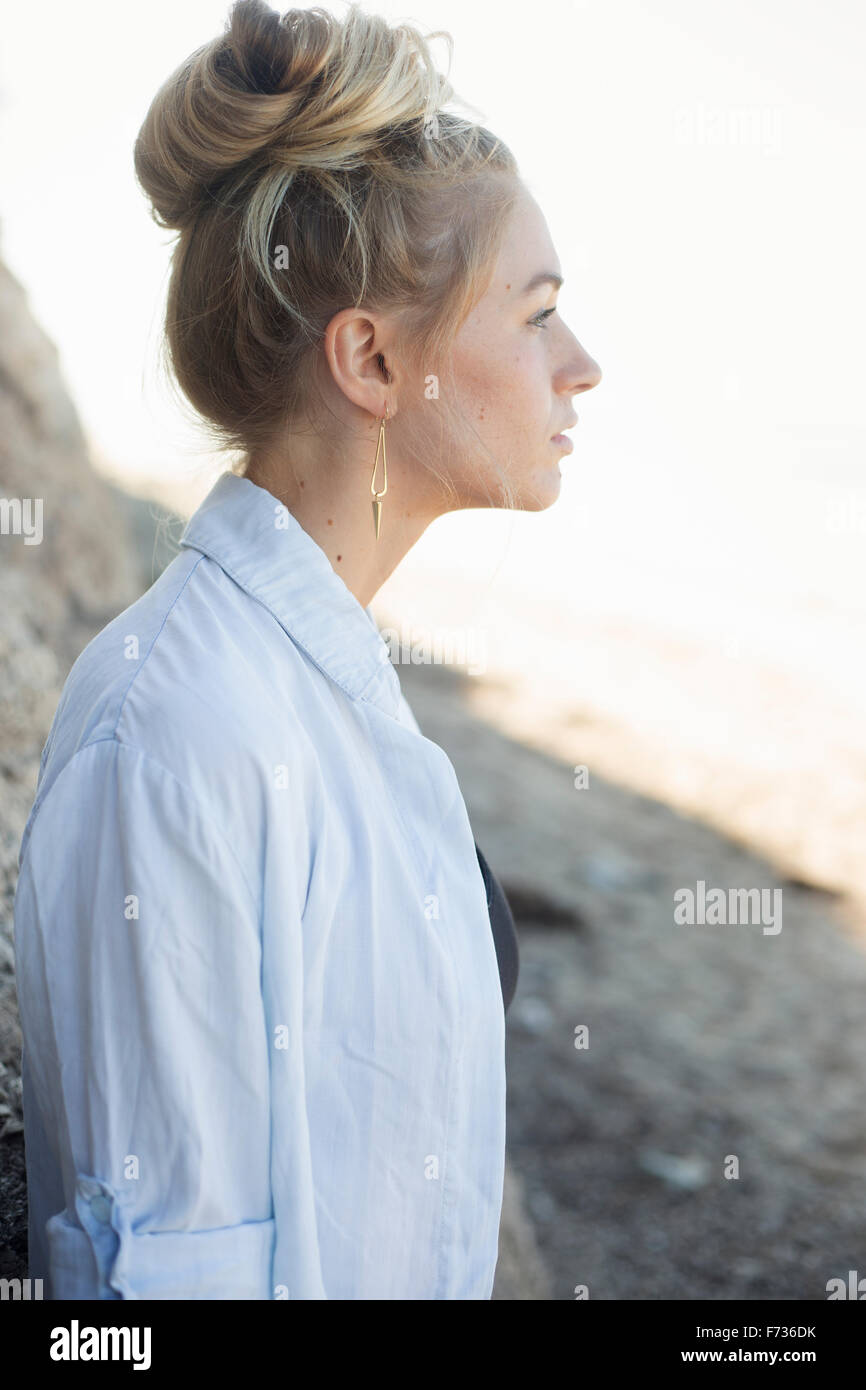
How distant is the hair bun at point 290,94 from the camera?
55.7 inches

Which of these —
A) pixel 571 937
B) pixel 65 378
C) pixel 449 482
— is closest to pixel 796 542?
pixel 571 937

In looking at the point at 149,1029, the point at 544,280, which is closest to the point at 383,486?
the point at 544,280

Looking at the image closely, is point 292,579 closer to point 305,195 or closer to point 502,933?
point 305,195

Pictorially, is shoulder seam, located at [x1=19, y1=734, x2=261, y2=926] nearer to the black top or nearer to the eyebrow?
the black top

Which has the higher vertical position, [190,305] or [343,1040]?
[190,305]

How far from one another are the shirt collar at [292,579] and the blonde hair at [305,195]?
146mm

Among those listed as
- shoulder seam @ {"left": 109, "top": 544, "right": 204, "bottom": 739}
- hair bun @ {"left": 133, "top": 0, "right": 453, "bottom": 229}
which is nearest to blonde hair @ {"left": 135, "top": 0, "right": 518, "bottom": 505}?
hair bun @ {"left": 133, "top": 0, "right": 453, "bottom": 229}

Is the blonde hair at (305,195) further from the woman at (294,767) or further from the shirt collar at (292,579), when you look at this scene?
the shirt collar at (292,579)

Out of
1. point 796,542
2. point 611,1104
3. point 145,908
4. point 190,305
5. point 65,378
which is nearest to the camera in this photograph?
point 145,908

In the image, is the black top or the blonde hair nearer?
the blonde hair

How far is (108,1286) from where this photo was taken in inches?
43.3

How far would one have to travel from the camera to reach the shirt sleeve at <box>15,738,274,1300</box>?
110cm

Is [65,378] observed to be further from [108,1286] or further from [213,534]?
[108,1286]

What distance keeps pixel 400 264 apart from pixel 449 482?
0.29m
